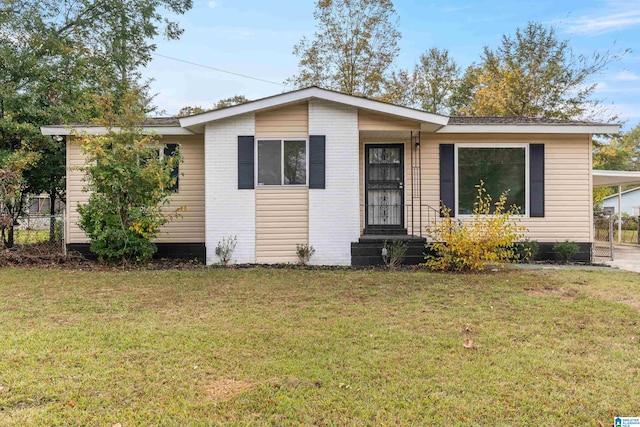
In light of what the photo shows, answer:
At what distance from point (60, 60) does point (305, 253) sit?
32.8 ft

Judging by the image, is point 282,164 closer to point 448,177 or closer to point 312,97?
point 312,97

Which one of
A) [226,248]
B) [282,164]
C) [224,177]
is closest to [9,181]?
[224,177]

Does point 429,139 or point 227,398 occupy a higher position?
point 429,139

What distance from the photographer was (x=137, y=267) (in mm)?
7910

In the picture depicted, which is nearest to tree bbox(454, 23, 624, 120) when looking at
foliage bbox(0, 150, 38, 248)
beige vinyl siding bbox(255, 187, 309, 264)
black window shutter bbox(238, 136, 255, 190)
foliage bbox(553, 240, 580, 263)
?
foliage bbox(553, 240, 580, 263)

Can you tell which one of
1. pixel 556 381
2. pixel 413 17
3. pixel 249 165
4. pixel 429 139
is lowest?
pixel 556 381

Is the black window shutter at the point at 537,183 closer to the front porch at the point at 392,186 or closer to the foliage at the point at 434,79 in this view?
the front porch at the point at 392,186

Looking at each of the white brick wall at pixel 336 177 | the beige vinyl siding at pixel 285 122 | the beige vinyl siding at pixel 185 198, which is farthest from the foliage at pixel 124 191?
the white brick wall at pixel 336 177

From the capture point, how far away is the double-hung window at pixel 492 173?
9055mm

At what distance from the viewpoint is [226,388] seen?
2.86 m

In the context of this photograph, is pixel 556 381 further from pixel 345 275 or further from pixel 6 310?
pixel 6 310

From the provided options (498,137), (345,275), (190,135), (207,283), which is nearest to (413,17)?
(498,137)

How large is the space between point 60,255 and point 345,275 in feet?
19.8

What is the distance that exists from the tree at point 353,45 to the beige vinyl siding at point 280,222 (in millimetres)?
14404
